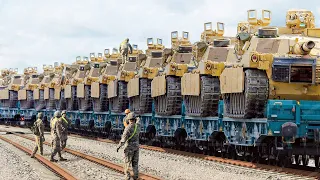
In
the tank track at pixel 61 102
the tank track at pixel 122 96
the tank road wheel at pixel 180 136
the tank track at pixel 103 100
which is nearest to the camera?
the tank road wheel at pixel 180 136

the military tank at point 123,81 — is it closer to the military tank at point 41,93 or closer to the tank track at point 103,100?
the tank track at point 103,100

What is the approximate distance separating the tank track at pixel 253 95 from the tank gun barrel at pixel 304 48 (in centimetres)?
122

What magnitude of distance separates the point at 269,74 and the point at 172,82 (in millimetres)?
8225

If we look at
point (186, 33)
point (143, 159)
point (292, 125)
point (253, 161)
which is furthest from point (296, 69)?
point (186, 33)

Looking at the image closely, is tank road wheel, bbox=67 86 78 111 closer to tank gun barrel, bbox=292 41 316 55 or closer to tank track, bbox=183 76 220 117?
tank track, bbox=183 76 220 117

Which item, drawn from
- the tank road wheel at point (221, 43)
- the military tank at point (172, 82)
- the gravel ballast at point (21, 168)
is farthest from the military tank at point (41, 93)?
the tank road wheel at point (221, 43)

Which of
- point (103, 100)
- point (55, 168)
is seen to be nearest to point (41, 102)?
point (103, 100)

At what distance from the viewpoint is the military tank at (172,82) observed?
25.6 m

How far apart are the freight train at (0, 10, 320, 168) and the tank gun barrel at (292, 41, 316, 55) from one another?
3cm

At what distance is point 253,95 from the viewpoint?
1838 centimetres

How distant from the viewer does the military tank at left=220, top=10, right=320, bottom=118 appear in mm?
17734

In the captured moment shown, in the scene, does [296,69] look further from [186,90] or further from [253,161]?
[186,90]

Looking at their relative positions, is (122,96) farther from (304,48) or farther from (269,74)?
(304,48)

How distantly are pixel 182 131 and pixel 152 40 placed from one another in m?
8.61
